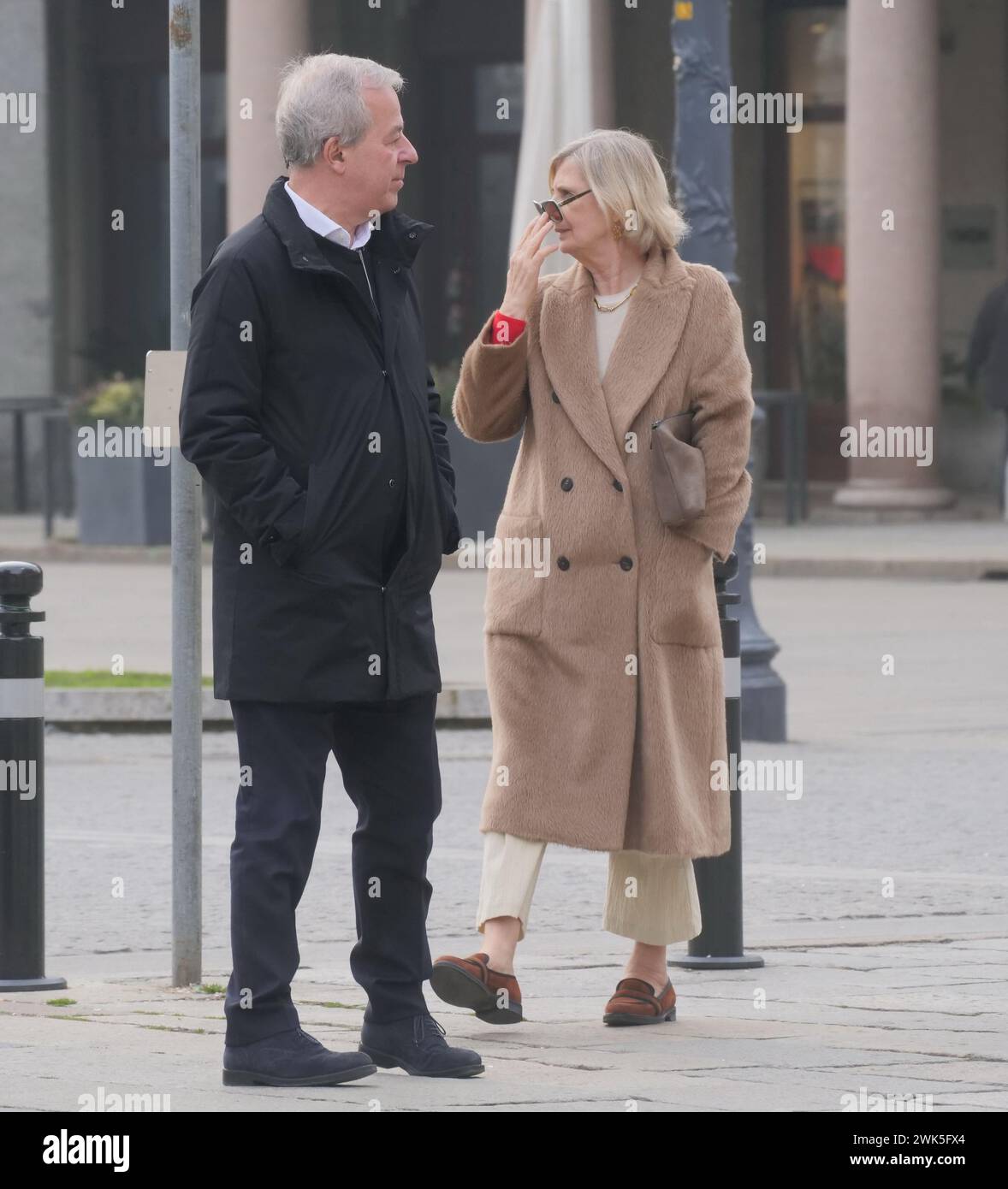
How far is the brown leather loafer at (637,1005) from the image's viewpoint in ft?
20.3

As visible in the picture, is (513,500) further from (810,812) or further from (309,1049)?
(810,812)

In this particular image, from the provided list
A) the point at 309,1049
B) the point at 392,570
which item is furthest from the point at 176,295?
the point at 309,1049

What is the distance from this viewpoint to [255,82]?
24.3m

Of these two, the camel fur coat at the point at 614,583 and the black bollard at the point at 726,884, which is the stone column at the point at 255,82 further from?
the camel fur coat at the point at 614,583

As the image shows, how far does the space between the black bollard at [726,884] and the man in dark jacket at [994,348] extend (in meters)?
15.9

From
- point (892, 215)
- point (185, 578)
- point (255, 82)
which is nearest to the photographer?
point (185, 578)

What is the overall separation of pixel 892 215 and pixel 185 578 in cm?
1678

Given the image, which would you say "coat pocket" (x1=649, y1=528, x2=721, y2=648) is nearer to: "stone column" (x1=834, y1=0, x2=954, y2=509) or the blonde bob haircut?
the blonde bob haircut

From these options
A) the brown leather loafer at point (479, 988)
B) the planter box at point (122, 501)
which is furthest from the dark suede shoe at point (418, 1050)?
the planter box at point (122, 501)

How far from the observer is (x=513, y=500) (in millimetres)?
6340

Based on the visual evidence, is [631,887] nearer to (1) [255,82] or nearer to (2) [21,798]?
(2) [21,798]

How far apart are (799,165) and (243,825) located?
72.7 feet

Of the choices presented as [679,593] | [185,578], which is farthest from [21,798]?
[679,593]

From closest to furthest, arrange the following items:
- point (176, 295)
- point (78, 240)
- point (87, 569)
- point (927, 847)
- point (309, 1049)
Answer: point (309, 1049)
point (176, 295)
point (927, 847)
point (87, 569)
point (78, 240)
